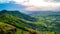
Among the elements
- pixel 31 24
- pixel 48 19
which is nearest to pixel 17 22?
pixel 31 24

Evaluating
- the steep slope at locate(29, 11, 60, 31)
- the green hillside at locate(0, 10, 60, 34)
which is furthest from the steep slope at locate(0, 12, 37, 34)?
the steep slope at locate(29, 11, 60, 31)

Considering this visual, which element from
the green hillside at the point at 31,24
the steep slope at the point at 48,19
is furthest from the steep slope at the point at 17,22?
the steep slope at the point at 48,19

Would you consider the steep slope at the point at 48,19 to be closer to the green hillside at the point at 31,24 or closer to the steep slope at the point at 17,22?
the green hillside at the point at 31,24

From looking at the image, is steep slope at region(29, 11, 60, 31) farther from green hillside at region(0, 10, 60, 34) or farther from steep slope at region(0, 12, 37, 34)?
steep slope at region(0, 12, 37, 34)

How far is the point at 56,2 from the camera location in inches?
319

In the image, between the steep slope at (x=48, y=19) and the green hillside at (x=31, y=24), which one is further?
the steep slope at (x=48, y=19)

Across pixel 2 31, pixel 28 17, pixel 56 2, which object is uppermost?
pixel 56 2

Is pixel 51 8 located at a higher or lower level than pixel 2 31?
higher

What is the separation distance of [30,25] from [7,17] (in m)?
1.20

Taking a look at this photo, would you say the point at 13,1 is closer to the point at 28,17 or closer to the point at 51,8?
the point at 28,17

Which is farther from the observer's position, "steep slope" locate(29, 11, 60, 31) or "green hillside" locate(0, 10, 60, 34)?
"steep slope" locate(29, 11, 60, 31)

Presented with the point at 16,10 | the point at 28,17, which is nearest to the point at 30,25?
the point at 28,17

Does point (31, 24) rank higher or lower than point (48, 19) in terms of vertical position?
lower

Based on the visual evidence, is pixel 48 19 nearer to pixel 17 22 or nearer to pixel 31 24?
pixel 31 24
